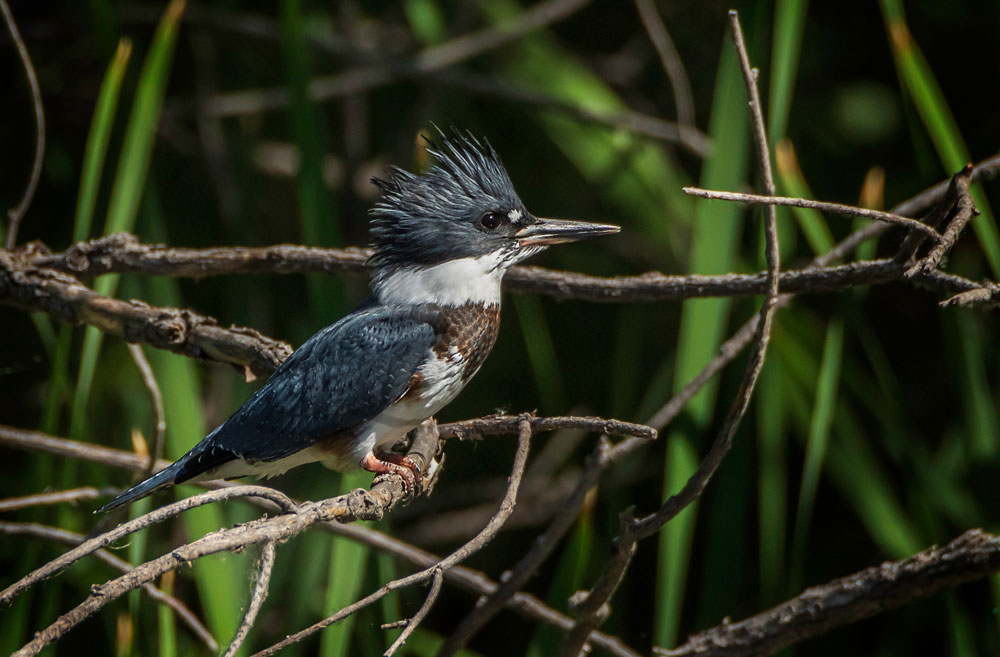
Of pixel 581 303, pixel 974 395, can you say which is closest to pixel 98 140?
pixel 581 303

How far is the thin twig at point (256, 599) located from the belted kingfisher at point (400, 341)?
32.2 inches

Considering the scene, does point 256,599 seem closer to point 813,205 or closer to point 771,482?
point 813,205

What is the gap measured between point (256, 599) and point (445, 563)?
29 cm

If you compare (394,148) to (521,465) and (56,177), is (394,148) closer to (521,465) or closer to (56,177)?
(56,177)

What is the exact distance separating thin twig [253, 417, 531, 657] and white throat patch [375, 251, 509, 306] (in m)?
0.81

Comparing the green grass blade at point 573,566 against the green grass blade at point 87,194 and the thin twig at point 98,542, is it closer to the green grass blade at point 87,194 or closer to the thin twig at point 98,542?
the thin twig at point 98,542

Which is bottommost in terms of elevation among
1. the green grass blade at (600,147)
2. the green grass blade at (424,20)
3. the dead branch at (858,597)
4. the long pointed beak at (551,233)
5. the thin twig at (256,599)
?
the thin twig at (256,599)

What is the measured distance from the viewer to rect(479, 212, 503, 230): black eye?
2480 mm

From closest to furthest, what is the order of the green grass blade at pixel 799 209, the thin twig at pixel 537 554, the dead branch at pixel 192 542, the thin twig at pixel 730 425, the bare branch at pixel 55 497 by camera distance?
the dead branch at pixel 192 542
the thin twig at pixel 730 425
the thin twig at pixel 537 554
the bare branch at pixel 55 497
the green grass blade at pixel 799 209

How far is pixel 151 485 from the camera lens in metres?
2.09

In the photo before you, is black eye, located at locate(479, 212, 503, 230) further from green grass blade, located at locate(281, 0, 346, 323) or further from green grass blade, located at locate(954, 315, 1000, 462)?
green grass blade, located at locate(954, 315, 1000, 462)

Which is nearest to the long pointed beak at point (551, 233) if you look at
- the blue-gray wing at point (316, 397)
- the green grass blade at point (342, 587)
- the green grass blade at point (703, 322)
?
the green grass blade at point (703, 322)

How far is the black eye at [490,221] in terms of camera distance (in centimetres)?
248

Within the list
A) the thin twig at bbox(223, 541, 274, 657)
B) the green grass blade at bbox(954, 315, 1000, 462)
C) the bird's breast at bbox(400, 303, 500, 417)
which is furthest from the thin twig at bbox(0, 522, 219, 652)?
the green grass blade at bbox(954, 315, 1000, 462)
